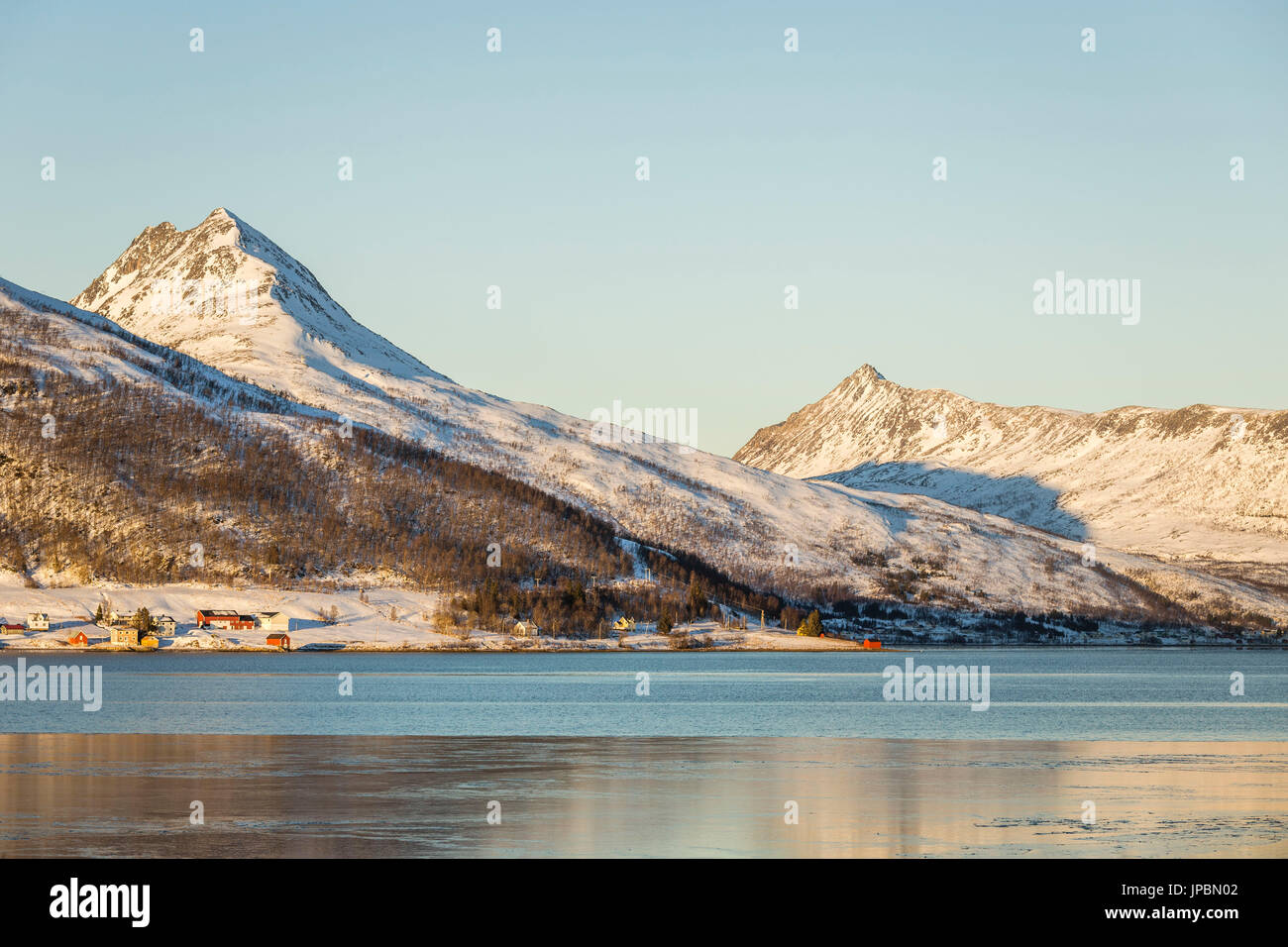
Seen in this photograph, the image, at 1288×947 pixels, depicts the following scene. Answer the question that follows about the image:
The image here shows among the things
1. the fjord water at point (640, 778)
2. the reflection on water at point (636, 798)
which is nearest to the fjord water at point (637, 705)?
the fjord water at point (640, 778)

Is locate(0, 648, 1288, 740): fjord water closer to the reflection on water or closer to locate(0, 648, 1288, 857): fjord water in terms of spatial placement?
locate(0, 648, 1288, 857): fjord water

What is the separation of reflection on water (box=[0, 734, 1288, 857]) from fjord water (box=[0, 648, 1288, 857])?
156mm

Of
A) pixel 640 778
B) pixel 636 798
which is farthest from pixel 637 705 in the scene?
pixel 636 798

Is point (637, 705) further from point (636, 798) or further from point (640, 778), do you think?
point (636, 798)

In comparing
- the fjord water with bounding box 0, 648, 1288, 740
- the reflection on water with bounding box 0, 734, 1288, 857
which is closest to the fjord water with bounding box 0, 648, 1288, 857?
the reflection on water with bounding box 0, 734, 1288, 857

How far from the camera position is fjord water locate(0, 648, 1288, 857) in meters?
38.3

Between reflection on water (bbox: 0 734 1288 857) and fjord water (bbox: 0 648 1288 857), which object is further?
fjord water (bbox: 0 648 1288 857)

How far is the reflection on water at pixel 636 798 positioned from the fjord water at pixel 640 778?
156mm

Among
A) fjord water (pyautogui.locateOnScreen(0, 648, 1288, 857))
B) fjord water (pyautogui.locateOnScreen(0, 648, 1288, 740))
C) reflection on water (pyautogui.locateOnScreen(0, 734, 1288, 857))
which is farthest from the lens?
fjord water (pyautogui.locateOnScreen(0, 648, 1288, 740))

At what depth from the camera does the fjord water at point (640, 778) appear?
38.3 metres

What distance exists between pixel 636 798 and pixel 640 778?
20.3ft
